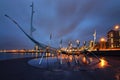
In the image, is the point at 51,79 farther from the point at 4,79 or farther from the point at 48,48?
the point at 48,48

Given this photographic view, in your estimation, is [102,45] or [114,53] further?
[102,45]

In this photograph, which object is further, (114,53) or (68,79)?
(114,53)

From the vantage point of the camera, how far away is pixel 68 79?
38.3ft

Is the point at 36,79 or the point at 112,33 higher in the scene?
the point at 112,33

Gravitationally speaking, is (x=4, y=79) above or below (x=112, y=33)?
below

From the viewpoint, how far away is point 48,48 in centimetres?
2233

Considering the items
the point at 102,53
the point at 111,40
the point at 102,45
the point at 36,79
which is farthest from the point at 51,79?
the point at 111,40

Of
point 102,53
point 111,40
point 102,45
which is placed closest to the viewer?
point 102,53

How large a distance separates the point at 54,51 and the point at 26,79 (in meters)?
11.4

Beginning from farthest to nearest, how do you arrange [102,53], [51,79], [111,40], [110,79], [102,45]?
[111,40] < [102,45] < [102,53] < [51,79] < [110,79]

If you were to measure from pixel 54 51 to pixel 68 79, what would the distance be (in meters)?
11.5

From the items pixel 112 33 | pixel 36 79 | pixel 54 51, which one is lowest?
pixel 36 79

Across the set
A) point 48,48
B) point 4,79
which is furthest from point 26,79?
point 48,48

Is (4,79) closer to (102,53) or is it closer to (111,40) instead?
(102,53)
